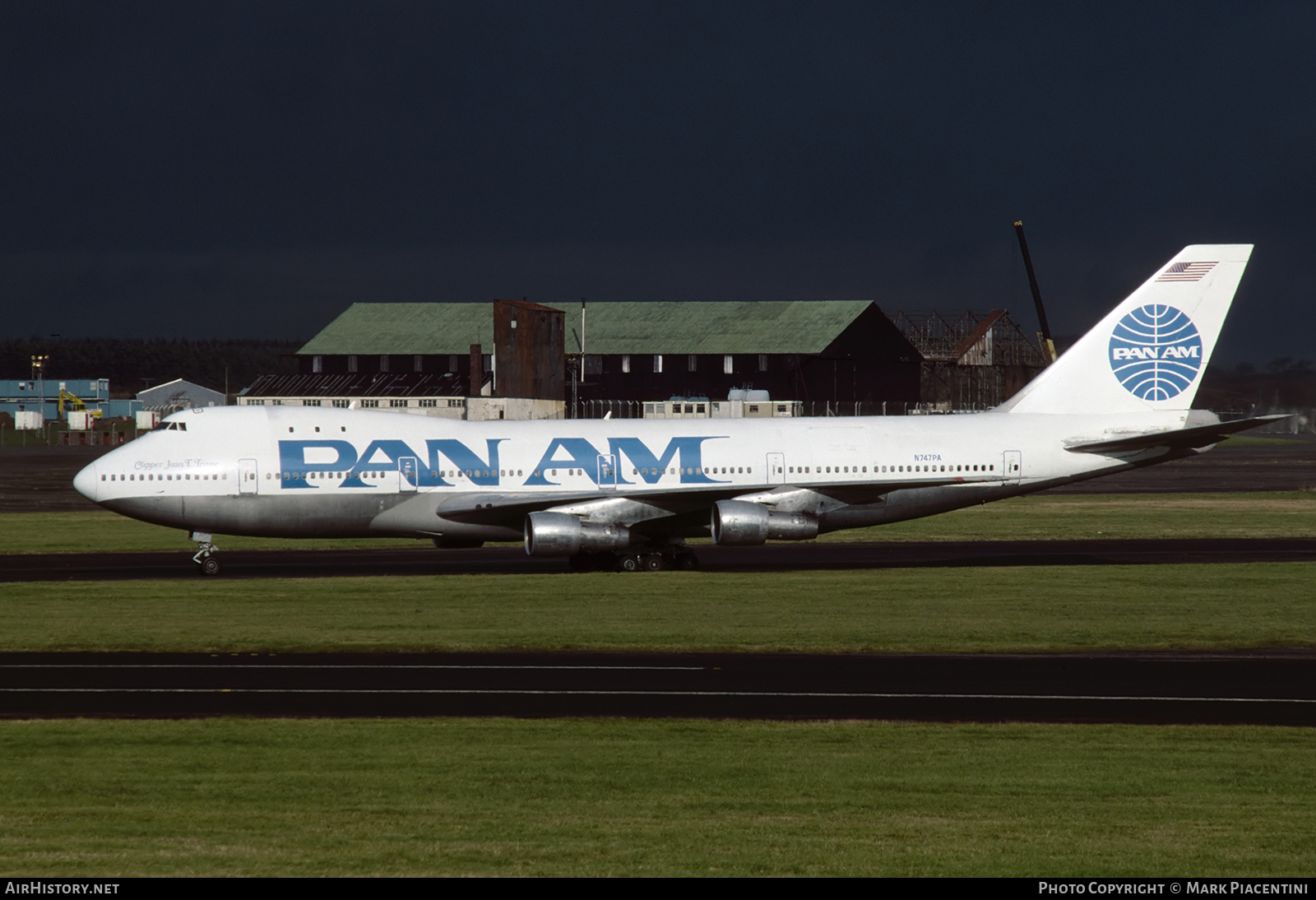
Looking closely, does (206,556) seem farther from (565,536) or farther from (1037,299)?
(1037,299)

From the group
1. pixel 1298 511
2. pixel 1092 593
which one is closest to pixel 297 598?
pixel 1092 593

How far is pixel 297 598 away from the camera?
3288 centimetres

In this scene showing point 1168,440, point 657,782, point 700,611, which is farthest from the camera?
point 1168,440

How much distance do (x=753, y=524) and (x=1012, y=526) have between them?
18.5 meters

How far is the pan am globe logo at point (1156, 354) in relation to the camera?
42844 mm

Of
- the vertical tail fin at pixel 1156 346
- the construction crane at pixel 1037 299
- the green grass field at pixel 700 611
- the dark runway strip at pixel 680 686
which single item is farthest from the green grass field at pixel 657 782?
the construction crane at pixel 1037 299

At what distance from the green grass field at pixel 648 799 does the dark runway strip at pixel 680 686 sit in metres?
1.05

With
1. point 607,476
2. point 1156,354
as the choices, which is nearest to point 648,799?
point 607,476

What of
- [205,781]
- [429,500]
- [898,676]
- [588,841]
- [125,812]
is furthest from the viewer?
[429,500]

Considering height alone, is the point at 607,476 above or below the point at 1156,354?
below

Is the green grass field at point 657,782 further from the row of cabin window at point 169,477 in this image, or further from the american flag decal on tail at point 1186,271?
the american flag decal on tail at point 1186,271

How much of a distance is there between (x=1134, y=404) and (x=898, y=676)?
23.4m

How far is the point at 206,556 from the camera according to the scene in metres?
39.6

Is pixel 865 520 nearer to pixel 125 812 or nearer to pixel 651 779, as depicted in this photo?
pixel 651 779
